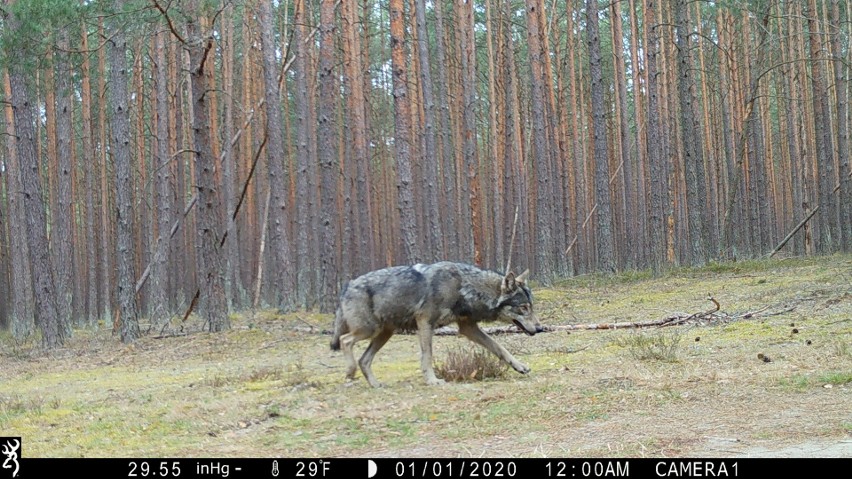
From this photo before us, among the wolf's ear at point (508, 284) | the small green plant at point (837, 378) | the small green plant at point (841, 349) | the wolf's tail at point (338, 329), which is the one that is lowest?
the small green plant at point (837, 378)

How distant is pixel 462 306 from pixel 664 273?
16641 millimetres

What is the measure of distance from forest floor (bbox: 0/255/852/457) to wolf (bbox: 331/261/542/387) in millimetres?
573

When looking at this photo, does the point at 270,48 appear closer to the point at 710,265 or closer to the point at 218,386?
the point at 710,265

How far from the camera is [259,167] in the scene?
3756 cm

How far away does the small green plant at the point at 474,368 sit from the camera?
30.8 ft

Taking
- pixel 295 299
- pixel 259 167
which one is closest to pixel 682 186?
pixel 259 167

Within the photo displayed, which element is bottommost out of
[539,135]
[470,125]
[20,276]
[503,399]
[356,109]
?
[503,399]

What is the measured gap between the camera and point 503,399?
26.8ft

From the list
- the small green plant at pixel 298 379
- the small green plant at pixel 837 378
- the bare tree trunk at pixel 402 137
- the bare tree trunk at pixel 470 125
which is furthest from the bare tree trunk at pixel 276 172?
the small green plant at pixel 837 378

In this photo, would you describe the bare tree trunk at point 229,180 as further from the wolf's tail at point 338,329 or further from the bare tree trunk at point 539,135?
the wolf's tail at point 338,329

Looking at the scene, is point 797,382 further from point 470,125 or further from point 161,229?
point 470,125

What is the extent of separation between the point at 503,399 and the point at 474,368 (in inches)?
51.3

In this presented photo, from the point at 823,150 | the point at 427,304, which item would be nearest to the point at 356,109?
the point at 823,150
